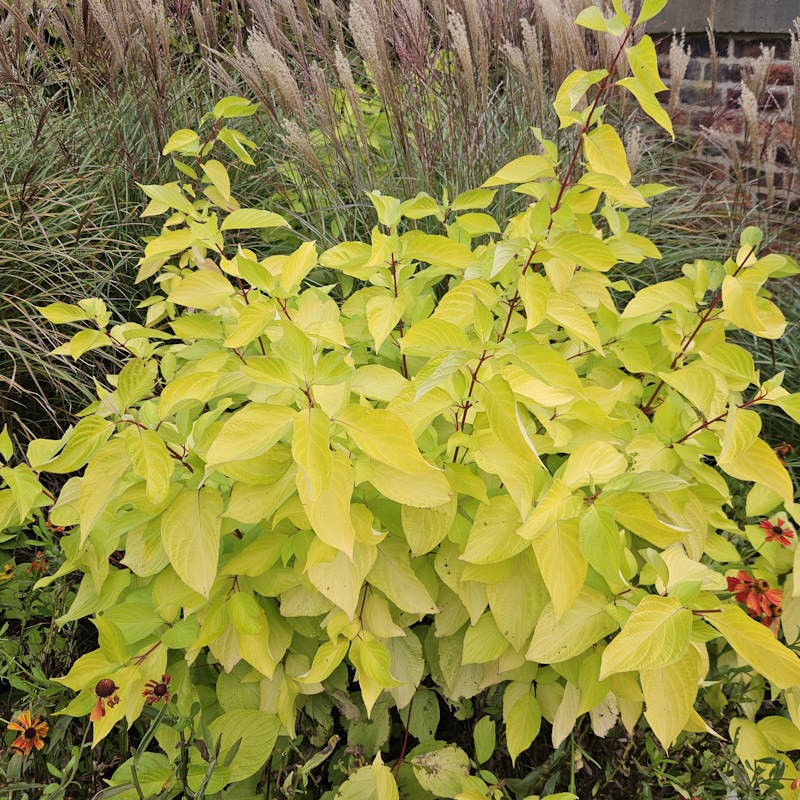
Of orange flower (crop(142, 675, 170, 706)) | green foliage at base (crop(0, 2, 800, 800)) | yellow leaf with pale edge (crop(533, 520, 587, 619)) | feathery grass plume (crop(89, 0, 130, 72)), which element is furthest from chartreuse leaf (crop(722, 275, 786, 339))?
feathery grass plume (crop(89, 0, 130, 72))

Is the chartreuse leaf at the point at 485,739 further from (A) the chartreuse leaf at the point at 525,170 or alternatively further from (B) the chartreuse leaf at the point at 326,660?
(A) the chartreuse leaf at the point at 525,170

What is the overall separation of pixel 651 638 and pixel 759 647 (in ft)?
0.38

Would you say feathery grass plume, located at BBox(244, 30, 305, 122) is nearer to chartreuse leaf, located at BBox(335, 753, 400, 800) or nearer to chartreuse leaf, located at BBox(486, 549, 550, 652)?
chartreuse leaf, located at BBox(486, 549, 550, 652)

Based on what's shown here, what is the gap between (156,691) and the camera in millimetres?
1061

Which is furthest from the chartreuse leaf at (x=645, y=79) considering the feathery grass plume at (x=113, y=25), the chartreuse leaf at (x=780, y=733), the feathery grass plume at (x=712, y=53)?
the feathery grass plume at (x=712, y=53)

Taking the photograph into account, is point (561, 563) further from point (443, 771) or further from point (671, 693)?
point (443, 771)

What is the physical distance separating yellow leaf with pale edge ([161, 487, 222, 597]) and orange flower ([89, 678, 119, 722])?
0.61ft

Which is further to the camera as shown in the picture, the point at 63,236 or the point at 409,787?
the point at 63,236

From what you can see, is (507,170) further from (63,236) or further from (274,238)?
(63,236)

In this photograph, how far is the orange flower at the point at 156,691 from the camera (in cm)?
106

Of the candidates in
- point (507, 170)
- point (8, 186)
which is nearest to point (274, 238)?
point (8, 186)

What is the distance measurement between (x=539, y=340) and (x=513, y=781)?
0.65 m

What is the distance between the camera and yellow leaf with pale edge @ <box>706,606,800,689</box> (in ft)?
2.69

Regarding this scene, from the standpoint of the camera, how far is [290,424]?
0.88 meters
